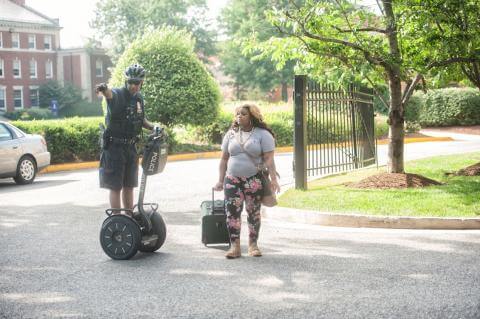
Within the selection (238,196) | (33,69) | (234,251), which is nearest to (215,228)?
(234,251)

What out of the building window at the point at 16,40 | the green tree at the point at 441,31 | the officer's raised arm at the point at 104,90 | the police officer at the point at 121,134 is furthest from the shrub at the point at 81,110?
the officer's raised arm at the point at 104,90

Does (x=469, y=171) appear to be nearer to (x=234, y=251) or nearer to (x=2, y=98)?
(x=234, y=251)

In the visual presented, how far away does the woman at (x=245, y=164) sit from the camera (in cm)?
714

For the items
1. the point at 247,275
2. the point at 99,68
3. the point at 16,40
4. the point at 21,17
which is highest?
the point at 21,17

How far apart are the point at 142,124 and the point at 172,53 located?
17944mm

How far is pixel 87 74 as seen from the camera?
7281 centimetres

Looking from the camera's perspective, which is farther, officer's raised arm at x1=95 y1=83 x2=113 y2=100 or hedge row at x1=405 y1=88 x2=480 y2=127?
hedge row at x1=405 y1=88 x2=480 y2=127

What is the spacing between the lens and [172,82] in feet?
80.8

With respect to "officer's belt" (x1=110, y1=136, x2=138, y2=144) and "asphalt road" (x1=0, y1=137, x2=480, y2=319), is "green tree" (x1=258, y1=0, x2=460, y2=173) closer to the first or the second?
"asphalt road" (x1=0, y1=137, x2=480, y2=319)

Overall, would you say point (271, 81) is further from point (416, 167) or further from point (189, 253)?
point (189, 253)

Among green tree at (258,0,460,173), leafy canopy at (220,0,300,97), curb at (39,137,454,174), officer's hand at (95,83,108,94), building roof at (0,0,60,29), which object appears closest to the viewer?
officer's hand at (95,83,108,94)

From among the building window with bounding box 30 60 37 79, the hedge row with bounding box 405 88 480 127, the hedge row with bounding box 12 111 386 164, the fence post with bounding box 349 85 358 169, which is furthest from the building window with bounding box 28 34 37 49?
the fence post with bounding box 349 85 358 169

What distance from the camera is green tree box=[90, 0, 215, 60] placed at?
7412 centimetres

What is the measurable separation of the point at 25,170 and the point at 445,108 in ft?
73.7
